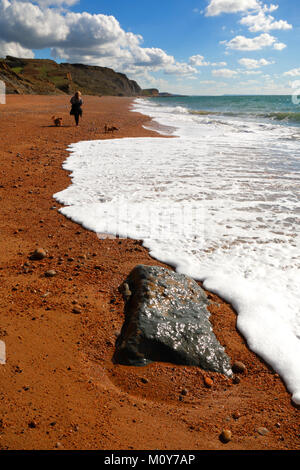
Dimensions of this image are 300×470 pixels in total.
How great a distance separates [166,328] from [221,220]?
285cm

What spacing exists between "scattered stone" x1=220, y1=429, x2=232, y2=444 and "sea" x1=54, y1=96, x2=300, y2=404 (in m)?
0.62

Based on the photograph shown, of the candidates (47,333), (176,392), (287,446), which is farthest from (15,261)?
(287,446)

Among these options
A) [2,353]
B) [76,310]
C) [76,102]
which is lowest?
[2,353]

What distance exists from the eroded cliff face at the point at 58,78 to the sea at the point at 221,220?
42406 mm

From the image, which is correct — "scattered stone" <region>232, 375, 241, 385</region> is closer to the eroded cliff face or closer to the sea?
the sea

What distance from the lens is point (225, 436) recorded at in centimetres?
184

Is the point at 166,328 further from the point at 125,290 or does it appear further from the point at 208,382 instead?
the point at 125,290

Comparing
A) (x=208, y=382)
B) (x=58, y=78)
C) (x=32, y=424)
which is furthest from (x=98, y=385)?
(x=58, y=78)

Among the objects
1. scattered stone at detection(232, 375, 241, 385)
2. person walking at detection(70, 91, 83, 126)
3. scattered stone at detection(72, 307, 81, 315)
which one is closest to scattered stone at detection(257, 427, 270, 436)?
scattered stone at detection(232, 375, 241, 385)

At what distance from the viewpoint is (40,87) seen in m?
56.0

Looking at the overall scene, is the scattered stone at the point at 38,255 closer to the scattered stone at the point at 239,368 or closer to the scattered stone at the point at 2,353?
the scattered stone at the point at 2,353

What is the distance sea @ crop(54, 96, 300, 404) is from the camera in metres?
2.91

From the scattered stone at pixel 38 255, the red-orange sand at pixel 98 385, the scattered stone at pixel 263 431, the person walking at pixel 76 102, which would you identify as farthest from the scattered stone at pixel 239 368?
the person walking at pixel 76 102

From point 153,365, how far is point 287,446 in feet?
3.20
